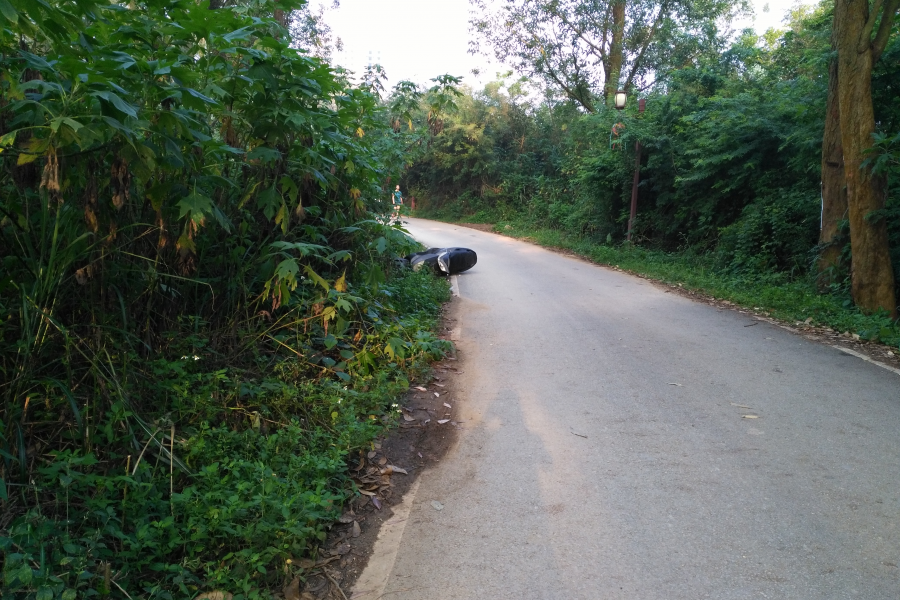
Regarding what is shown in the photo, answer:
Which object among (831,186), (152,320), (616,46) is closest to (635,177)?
(831,186)

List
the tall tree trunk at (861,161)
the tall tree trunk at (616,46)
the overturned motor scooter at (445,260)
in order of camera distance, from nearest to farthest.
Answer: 1. the tall tree trunk at (861,161)
2. the overturned motor scooter at (445,260)
3. the tall tree trunk at (616,46)

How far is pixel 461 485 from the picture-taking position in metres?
4.62

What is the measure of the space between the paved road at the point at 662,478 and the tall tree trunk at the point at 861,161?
2.34 m

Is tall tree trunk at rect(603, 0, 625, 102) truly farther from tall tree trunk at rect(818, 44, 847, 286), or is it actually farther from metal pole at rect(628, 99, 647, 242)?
tall tree trunk at rect(818, 44, 847, 286)

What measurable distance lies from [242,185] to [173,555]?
334 cm

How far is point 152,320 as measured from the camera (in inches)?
187

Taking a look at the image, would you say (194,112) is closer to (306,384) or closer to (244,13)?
(244,13)

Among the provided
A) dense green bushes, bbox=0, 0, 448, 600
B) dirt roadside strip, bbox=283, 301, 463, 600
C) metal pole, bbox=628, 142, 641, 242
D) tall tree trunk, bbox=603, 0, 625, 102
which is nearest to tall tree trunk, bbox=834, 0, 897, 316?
dirt roadside strip, bbox=283, 301, 463, 600

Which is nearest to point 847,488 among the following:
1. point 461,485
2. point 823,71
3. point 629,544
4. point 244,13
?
point 629,544

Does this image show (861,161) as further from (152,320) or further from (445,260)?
(152,320)

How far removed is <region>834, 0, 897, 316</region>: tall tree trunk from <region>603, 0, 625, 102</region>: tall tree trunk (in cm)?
1701

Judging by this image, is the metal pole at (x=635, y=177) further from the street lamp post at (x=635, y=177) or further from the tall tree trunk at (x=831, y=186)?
the tall tree trunk at (x=831, y=186)

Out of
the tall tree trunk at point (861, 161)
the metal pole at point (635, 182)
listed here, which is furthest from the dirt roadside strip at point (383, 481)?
the metal pole at point (635, 182)

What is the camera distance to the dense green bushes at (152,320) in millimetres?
3215
